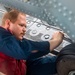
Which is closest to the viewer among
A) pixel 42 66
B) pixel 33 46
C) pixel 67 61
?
pixel 67 61

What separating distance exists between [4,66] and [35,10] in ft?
2.00

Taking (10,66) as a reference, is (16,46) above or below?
above

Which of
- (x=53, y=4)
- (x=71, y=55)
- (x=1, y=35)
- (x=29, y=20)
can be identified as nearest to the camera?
(x=53, y=4)

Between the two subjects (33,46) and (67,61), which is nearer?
(67,61)

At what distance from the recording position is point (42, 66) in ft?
5.81

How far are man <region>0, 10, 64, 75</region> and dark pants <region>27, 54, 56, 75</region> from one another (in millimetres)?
123

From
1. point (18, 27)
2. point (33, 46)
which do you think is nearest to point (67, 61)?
point (33, 46)

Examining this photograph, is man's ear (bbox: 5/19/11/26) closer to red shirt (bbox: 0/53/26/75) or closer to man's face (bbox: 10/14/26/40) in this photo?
man's face (bbox: 10/14/26/40)

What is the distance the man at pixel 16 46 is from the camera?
140 centimetres

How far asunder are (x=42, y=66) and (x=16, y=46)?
1.43 feet

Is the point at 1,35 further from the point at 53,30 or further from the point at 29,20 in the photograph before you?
the point at 29,20

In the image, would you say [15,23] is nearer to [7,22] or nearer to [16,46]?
[7,22]

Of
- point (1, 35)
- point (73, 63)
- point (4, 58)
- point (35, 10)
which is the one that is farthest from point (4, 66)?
point (35, 10)

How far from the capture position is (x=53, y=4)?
957 millimetres
